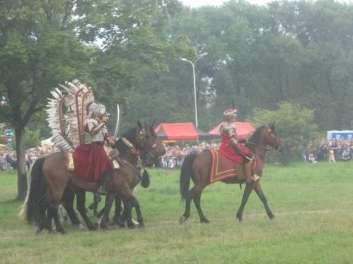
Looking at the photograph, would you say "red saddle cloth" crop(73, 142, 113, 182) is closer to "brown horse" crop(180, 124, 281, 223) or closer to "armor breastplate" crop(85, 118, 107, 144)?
"armor breastplate" crop(85, 118, 107, 144)

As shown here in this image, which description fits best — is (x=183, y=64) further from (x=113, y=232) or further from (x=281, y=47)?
(x=113, y=232)

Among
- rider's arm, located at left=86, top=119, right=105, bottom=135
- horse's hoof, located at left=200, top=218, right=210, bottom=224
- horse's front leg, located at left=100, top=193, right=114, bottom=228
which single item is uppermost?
rider's arm, located at left=86, top=119, right=105, bottom=135

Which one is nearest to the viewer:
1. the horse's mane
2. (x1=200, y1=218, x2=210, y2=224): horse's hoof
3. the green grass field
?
the green grass field

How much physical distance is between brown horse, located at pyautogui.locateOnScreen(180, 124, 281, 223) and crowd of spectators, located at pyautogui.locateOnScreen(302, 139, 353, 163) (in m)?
32.4

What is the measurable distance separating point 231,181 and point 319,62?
61.5 meters

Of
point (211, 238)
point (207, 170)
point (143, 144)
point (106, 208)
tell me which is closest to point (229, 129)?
point (207, 170)

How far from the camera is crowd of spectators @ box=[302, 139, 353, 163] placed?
4800cm

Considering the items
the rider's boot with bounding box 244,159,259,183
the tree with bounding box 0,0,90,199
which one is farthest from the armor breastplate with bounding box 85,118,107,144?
the tree with bounding box 0,0,90,199

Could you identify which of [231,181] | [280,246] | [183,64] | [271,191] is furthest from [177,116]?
[280,246]

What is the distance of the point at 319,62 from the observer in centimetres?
7500

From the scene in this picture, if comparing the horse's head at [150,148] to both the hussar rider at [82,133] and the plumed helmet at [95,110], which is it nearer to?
the hussar rider at [82,133]

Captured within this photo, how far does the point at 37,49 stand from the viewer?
754 inches

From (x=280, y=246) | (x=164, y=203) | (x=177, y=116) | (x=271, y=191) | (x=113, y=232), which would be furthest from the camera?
(x=177, y=116)

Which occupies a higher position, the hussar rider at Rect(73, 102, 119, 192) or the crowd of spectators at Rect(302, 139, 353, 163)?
the hussar rider at Rect(73, 102, 119, 192)
